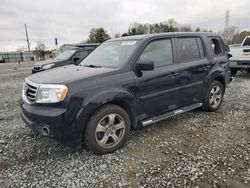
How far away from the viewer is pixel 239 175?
9.17 feet

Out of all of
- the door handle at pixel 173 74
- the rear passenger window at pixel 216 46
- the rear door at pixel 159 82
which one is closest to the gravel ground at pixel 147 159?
the rear door at pixel 159 82

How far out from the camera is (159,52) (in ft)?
13.3

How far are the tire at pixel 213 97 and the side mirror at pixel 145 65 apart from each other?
203 centimetres

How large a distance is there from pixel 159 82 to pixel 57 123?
186 centimetres

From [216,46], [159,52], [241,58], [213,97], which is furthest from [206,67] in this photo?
[241,58]

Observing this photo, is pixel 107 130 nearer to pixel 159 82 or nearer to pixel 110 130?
pixel 110 130

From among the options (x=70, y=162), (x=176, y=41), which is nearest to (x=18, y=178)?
(x=70, y=162)

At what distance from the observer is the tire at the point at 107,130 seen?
3.18 meters

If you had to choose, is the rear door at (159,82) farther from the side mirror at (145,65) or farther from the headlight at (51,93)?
the headlight at (51,93)

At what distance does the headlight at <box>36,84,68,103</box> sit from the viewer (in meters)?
2.98

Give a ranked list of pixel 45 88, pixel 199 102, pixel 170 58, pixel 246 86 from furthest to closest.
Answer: pixel 246 86 → pixel 199 102 → pixel 170 58 → pixel 45 88

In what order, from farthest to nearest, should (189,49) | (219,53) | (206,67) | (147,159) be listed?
1. (219,53)
2. (206,67)
3. (189,49)
4. (147,159)

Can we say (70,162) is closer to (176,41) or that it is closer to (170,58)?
(170,58)

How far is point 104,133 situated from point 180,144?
1.30 metres
